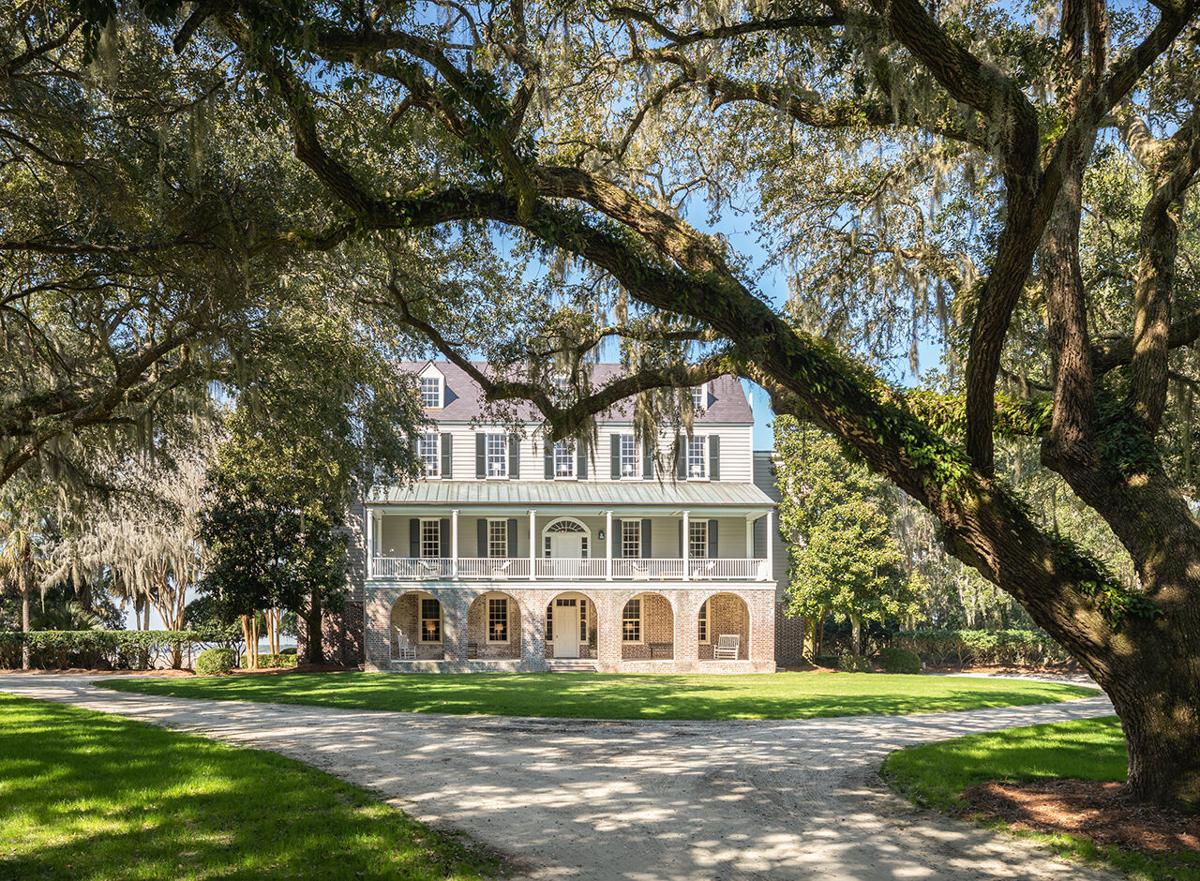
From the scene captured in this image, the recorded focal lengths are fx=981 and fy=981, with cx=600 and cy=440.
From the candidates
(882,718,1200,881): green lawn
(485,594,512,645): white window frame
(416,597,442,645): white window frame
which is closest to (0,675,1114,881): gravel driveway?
(882,718,1200,881): green lawn

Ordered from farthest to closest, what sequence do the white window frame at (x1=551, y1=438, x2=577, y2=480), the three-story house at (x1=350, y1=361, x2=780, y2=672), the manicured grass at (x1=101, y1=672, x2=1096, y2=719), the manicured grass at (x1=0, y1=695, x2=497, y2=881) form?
the white window frame at (x1=551, y1=438, x2=577, y2=480)
the three-story house at (x1=350, y1=361, x2=780, y2=672)
the manicured grass at (x1=101, y1=672, x2=1096, y2=719)
the manicured grass at (x1=0, y1=695, x2=497, y2=881)

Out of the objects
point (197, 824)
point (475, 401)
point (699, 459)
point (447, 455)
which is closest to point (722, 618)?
point (699, 459)

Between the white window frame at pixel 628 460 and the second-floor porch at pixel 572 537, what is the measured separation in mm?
823

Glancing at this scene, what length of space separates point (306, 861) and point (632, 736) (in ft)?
21.8

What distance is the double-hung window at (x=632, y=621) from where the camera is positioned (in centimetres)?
3070

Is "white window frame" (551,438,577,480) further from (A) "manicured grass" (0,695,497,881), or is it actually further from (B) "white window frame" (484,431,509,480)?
(A) "manicured grass" (0,695,497,881)

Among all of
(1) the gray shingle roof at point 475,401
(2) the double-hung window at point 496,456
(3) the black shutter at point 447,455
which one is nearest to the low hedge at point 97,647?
(3) the black shutter at point 447,455

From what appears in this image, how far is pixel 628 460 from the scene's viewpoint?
3105cm

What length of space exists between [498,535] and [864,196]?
20.6 m

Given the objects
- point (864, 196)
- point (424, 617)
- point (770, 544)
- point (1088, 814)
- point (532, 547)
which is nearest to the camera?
point (1088, 814)

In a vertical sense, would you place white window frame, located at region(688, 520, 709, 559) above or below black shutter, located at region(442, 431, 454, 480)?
below

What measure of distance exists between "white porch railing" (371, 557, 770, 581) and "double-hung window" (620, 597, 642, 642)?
7.76 ft

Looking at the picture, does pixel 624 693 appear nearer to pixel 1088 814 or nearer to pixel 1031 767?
pixel 1031 767

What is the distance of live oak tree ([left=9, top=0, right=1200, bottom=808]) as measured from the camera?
6.50 m
